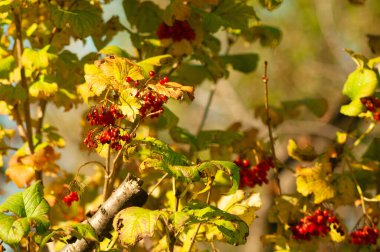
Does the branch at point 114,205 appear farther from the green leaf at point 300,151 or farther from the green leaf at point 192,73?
the green leaf at point 192,73

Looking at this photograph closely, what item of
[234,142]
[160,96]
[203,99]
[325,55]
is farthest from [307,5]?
[160,96]

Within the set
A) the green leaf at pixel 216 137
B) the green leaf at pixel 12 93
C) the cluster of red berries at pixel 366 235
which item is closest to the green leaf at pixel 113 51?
the green leaf at pixel 12 93

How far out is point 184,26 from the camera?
3633 mm

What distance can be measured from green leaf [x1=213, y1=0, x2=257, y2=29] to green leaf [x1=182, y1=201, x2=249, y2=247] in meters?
1.39

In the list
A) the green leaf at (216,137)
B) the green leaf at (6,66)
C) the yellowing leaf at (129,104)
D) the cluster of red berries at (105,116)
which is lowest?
the green leaf at (216,137)

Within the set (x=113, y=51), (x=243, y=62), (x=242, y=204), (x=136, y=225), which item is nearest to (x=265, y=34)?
(x=243, y=62)

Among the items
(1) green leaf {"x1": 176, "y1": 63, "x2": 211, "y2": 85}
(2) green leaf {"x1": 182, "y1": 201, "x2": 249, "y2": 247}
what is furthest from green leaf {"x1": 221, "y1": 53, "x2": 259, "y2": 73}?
(2) green leaf {"x1": 182, "y1": 201, "x2": 249, "y2": 247}

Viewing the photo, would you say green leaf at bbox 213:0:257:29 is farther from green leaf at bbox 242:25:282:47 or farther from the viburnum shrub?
green leaf at bbox 242:25:282:47

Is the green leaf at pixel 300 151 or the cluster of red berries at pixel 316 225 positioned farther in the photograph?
the green leaf at pixel 300 151

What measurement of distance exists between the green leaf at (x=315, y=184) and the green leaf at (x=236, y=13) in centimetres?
88

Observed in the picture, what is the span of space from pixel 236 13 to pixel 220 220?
154cm

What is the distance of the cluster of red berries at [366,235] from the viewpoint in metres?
3.36

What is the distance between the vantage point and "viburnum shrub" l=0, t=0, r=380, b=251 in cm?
257

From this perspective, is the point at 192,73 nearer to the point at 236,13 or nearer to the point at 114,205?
the point at 236,13
